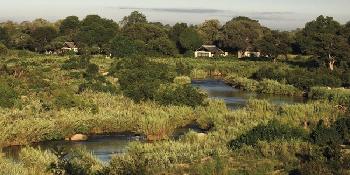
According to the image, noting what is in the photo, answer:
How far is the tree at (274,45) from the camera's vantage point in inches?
3125

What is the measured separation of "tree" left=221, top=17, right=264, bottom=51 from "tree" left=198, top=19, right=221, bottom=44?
4.11 m

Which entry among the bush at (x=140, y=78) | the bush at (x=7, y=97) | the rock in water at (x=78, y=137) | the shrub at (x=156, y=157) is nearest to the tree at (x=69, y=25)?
the bush at (x=140, y=78)

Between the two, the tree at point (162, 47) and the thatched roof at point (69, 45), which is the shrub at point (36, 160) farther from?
the thatched roof at point (69, 45)

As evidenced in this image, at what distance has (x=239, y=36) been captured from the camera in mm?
92688

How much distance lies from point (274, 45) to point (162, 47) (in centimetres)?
1599

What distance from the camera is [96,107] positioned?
29719 millimetres

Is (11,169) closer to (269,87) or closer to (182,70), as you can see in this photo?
(269,87)

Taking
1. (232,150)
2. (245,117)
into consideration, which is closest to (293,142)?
(232,150)

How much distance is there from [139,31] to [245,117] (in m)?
64.3

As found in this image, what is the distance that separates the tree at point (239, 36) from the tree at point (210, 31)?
4.11m

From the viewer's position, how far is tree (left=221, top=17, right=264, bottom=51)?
91438 millimetres

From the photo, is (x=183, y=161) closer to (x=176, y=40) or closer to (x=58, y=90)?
(x=58, y=90)

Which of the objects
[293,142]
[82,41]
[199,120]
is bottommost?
[82,41]

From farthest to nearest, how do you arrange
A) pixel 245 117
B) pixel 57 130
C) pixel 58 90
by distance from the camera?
pixel 58 90 < pixel 245 117 < pixel 57 130
